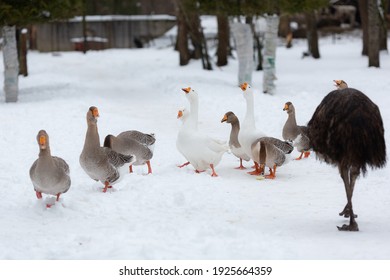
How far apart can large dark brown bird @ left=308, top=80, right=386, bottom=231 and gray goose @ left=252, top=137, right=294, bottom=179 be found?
301cm

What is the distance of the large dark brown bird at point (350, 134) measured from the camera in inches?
303

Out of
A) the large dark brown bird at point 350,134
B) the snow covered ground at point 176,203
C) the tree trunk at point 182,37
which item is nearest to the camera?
the snow covered ground at point 176,203

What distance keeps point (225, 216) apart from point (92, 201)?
6.11 feet

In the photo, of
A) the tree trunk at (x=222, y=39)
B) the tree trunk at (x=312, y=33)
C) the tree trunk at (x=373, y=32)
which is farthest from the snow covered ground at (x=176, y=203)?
the tree trunk at (x=312, y=33)

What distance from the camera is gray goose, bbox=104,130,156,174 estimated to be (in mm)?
10992

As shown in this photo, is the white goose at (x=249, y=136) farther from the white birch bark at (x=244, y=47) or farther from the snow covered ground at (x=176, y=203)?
the white birch bark at (x=244, y=47)

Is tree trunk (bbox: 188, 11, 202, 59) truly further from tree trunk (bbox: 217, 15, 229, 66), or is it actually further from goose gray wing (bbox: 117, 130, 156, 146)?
goose gray wing (bbox: 117, 130, 156, 146)

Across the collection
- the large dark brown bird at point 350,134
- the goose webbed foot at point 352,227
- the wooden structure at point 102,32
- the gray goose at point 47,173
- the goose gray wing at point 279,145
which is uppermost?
the large dark brown bird at point 350,134

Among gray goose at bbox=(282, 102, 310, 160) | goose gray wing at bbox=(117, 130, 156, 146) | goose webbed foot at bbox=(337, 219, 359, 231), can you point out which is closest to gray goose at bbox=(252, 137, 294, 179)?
gray goose at bbox=(282, 102, 310, 160)

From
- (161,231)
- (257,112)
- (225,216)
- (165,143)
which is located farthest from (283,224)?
(257,112)

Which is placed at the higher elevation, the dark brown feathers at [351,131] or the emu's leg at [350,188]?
the dark brown feathers at [351,131]

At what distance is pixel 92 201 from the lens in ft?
30.6

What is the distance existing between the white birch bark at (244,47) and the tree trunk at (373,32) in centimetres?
481

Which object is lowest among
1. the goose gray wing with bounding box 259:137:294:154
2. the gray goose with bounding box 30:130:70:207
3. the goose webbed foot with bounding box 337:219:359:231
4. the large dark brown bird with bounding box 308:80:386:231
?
the goose webbed foot with bounding box 337:219:359:231
